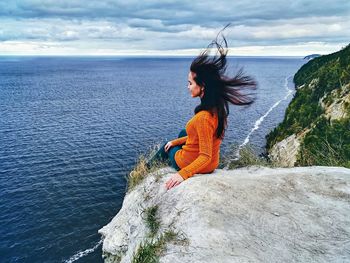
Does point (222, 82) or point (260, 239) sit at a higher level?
point (222, 82)

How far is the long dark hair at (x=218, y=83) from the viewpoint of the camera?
7.29 m

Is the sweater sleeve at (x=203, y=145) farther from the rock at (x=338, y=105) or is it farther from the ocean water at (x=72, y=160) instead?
the rock at (x=338, y=105)

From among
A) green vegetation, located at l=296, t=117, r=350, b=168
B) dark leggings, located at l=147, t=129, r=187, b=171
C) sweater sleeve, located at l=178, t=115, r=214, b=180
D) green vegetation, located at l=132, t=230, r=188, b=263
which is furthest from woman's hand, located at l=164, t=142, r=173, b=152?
green vegetation, located at l=296, t=117, r=350, b=168

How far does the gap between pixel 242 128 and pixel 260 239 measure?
2210 inches

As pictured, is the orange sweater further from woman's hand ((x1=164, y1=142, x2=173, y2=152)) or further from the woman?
woman's hand ((x1=164, y1=142, x2=173, y2=152))

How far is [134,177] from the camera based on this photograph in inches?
512

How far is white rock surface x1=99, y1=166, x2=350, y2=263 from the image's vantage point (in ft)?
18.1

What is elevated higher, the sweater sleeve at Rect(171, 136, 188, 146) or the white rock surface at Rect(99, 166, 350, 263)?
the sweater sleeve at Rect(171, 136, 188, 146)

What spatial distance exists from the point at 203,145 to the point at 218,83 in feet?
5.03

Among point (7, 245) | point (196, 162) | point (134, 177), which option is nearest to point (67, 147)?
point (7, 245)

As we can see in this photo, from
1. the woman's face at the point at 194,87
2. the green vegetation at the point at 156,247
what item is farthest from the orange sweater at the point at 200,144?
the green vegetation at the point at 156,247

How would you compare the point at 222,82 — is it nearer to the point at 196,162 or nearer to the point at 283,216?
the point at 196,162

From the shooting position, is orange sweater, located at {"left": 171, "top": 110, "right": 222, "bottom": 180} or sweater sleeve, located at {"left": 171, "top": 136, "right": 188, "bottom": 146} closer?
orange sweater, located at {"left": 171, "top": 110, "right": 222, "bottom": 180}

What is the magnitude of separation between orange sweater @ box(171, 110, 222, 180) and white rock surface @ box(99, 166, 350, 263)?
0.32m
